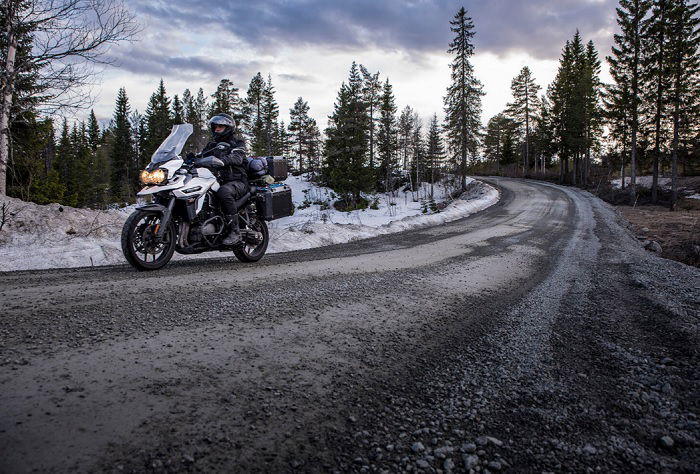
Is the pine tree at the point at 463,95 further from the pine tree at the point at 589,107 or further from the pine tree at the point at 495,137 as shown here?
the pine tree at the point at 495,137

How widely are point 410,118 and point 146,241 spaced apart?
63.2 meters

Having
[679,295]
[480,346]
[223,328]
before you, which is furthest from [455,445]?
[679,295]

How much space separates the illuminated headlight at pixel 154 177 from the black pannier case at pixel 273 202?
5.40 feet

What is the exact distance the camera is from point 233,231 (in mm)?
5430

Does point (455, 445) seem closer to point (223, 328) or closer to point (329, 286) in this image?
point (223, 328)

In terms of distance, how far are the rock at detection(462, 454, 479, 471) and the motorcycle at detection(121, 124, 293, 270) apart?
427cm

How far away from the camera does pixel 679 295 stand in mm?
4469

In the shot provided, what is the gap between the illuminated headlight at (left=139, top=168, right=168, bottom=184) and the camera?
4.61 m

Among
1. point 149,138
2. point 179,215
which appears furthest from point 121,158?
point 179,215

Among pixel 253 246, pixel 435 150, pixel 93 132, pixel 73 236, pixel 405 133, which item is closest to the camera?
pixel 253 246

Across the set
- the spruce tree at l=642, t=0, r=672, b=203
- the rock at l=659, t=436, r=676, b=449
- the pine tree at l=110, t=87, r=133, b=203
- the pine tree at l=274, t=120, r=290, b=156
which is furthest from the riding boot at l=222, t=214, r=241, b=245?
the pine tree at l=274, t=120, r=290, b=156

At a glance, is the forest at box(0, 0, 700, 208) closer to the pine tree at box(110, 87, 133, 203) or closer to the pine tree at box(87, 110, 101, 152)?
the pine tree at box(110, 87, 133, 203)

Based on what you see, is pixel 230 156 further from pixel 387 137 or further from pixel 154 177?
pixel 387 137

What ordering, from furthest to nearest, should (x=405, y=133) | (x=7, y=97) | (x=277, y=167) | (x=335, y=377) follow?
(x=405, y=133) → (x=7, y=97) → (x=277, y=167) → (x=335, y=377)
